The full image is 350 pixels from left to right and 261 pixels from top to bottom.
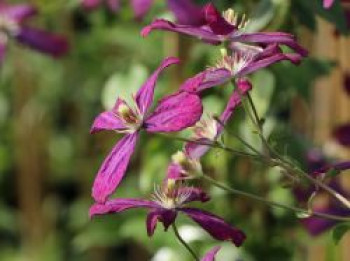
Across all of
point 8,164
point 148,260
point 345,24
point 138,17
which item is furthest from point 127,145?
point 8,164

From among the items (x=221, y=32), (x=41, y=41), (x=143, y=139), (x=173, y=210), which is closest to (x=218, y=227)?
(x=173, y=210)

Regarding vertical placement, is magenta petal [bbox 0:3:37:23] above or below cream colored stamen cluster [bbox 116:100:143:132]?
above

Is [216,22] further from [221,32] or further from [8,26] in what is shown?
[8,26]

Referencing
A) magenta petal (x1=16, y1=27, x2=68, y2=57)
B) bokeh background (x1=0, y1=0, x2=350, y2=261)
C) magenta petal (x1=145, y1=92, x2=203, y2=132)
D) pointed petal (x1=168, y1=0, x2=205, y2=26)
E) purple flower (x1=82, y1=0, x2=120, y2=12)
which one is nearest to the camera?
magenta petal (x1=145, y1=92, x2=203, y2=132)

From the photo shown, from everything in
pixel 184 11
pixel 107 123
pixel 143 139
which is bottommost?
pixel 143 139

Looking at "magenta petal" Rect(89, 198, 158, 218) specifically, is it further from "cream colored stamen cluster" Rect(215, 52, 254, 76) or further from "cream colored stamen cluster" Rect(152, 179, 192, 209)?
"cream colored stamen cluster" Rect(215, 52, 254, 76)

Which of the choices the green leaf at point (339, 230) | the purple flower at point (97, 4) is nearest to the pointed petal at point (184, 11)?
the purple flower at point (97, 4)

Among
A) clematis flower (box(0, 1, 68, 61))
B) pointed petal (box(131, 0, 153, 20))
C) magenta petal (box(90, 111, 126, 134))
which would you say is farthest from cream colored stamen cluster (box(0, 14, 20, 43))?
magenta petal (box(90, 111, 126, 134))
